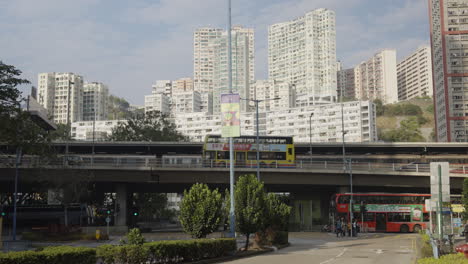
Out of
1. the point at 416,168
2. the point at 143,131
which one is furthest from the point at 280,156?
the point at 143,131

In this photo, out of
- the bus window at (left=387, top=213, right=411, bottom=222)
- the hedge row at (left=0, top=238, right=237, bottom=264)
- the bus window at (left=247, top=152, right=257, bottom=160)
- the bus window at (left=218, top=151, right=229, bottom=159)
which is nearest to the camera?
the hedge row at (left=0, top=238, right=237, bottom=264)

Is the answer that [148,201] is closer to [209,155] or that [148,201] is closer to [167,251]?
[209,155]

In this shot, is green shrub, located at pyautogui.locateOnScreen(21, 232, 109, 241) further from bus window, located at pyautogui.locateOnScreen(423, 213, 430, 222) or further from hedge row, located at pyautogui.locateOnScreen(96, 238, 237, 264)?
bus window, located at pyautogui.locateOnScreen(423, 213, 430, 222)

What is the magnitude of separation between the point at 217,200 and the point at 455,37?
11710cm

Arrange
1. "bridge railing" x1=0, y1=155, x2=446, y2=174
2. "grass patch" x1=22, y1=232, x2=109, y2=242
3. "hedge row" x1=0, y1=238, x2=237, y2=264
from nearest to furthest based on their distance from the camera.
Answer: "hedge row" x1=0, y1=238, x2=237, y2=264, "grass patch" x1=22, y1=232, x2=109, y2=242, "bridge railing" x1=0, y1=155, x2=446, y2=174

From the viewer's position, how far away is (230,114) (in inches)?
1139

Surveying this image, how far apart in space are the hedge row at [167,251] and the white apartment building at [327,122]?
136 m

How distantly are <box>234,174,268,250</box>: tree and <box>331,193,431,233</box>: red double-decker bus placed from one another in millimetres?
25718

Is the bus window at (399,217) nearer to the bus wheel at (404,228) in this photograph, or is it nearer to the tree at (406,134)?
the bus wheel at (404,228)

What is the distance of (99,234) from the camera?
156 ft

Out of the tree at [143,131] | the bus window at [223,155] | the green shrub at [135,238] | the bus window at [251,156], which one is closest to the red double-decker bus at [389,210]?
the bus window at [251,156]

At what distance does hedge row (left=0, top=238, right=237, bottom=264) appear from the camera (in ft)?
52.0

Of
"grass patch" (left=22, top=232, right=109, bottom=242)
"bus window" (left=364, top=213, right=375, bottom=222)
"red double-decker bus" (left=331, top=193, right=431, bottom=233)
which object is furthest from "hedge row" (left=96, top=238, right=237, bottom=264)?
"bus window" (left=364, top=213, right=375, bottom=222)

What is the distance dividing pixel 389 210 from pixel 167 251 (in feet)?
124
